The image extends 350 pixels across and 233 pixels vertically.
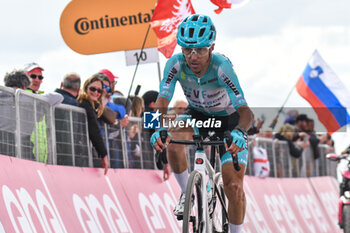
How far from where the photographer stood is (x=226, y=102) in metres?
7.29

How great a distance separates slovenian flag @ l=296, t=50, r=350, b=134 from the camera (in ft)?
61.4

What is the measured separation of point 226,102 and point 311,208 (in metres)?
9.84

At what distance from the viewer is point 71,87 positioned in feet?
28.3

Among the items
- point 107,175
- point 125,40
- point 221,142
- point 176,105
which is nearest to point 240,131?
point 221,142

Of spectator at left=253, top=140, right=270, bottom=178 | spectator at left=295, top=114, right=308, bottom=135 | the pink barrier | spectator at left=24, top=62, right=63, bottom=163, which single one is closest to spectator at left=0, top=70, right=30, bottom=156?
the pink barrier

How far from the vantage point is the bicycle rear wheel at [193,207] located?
233 inches

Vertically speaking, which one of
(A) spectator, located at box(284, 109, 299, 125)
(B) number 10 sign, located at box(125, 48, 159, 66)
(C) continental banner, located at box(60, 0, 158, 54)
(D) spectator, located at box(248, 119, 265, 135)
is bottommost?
(A) spectator, located at box(284, 109, 299, 125)

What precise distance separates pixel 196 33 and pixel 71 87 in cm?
265

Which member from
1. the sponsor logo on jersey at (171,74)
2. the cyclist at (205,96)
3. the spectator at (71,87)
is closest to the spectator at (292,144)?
the spectator at (71,87)

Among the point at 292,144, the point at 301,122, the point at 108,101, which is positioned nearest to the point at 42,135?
the point at 108,101

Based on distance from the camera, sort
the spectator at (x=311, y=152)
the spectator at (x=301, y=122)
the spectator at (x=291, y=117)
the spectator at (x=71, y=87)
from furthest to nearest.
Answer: the spectator at (x=311, y=152)
the spectator at (x=291, y=117)
the spectator at (x=301, y=122)
the spectator at (x=71, y=87)

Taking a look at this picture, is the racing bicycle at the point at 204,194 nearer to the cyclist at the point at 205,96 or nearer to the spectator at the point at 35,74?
the cyclist at the point at 205,96

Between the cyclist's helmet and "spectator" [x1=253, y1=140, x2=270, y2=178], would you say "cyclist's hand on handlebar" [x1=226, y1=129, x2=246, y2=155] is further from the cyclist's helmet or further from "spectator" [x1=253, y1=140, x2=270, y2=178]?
"spectator" [x1=253, y1=140, x2=270, y2=178]

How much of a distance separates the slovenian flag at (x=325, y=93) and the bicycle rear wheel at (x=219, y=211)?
11.6 metres
